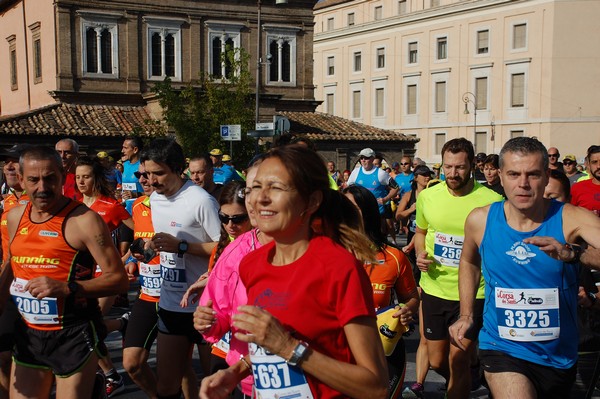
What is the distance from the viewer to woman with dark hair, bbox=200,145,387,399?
8.18 feet

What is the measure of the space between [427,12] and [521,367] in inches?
2196

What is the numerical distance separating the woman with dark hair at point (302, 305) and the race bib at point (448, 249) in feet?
10.9

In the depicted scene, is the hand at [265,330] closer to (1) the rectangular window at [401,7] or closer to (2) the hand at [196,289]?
(2) the hand at [196,289]

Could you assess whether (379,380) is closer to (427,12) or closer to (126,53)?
(126,53)

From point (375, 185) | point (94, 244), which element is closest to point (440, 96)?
point (375, 185)

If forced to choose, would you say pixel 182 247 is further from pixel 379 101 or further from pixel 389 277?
pixel 379 101

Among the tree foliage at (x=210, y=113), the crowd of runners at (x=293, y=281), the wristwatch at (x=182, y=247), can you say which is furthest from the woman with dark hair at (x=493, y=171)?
the tree foliage at (x=210, y=113)

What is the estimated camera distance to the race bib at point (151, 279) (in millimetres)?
5594

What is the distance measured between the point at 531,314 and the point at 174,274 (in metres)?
2.65

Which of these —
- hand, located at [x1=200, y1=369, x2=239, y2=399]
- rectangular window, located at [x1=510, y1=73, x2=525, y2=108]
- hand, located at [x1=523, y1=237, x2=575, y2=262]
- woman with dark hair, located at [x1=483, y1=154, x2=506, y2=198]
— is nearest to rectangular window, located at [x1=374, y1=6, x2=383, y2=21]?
rectangular window, located at [x1=510, y1=73, x2=525, y2=108]

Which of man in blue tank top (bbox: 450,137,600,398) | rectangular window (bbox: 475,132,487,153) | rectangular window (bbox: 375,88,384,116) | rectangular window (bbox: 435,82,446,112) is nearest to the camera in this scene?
man in blue tank top (bbox: 450,137,600,398)

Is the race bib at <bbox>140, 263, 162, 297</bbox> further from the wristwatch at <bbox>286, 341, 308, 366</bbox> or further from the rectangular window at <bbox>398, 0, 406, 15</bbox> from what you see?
the rectangular window at <bbox>398, 0, 406, 15</bbox>

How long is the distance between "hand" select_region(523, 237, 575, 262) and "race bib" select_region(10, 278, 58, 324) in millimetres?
2794

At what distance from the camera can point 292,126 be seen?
116ft
